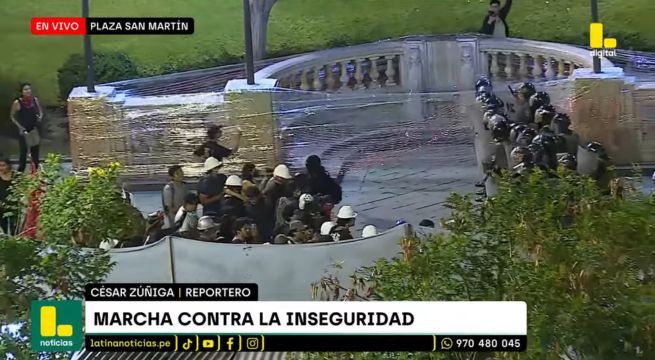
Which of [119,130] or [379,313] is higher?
[119,130]

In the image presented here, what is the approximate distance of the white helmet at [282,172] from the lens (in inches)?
111

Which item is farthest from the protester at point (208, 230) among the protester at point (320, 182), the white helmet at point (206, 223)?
the protester at point (320, 182)

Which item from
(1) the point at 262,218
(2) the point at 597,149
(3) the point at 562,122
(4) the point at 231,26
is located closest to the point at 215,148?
(1) the point at 262,218

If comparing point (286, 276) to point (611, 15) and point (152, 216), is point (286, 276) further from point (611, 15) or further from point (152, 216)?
point (611, 15)

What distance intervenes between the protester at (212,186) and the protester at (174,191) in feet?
0.18

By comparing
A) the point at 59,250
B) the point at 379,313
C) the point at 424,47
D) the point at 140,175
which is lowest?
the point at 379,313

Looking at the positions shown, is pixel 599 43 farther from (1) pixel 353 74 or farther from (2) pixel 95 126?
(2) pixel 95 126

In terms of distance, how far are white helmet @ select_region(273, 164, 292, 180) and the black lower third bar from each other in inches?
19.4

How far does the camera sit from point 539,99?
277 centimetres

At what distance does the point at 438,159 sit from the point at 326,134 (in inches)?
14.0

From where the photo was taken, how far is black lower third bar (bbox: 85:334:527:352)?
2627 mm

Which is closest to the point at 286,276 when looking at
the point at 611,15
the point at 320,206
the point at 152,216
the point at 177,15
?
the point at 320,206

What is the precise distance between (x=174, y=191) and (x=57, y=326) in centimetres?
54

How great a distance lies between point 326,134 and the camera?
2.82 metres
